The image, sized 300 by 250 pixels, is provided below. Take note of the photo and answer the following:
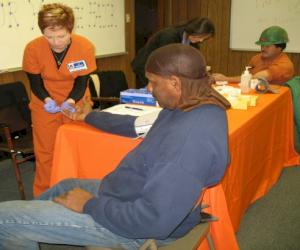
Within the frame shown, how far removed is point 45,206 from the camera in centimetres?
126

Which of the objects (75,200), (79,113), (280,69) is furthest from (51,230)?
(280,69)

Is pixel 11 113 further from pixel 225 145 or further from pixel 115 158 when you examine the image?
pixel 225 145

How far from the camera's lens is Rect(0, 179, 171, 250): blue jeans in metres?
Answer: 1.19

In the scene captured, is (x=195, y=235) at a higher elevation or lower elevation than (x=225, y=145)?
lower

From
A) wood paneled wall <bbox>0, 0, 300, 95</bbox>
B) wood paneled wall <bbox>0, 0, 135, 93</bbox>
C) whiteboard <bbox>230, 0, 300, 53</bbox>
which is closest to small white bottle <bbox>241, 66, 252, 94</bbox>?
wood paneled wall <bbox>0, 0, 135, 93</bbox>

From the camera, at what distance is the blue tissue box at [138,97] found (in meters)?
2.05

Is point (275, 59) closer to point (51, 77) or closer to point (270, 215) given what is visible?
point (270, 215)

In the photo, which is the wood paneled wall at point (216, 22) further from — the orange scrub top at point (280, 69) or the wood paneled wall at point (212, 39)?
the orange scrub top at point (280, 69)

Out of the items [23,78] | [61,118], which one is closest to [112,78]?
[23,78]

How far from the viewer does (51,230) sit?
1209 mm

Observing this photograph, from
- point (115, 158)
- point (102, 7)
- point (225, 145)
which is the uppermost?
point (102, 7)

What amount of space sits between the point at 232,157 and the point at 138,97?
69 cm

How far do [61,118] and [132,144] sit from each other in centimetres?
86

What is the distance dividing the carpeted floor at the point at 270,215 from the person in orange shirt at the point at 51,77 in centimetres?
48
